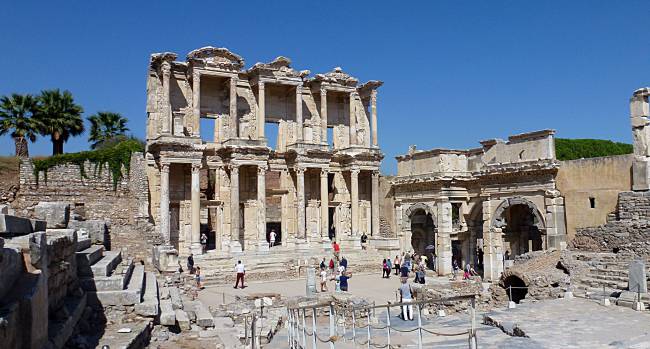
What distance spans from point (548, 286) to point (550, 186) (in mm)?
6479

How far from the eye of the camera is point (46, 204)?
1415cm

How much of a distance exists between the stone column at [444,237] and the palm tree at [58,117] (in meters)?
20.2

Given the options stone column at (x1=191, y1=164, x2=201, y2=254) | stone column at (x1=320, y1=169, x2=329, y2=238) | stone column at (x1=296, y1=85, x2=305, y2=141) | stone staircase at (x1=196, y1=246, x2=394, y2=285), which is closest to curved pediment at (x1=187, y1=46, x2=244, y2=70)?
stone column at (x1=296, y1=85, x2=305, y2=141)

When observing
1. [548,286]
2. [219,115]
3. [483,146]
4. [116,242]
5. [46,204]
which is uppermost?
[219,115]

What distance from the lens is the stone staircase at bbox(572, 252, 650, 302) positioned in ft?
55.8

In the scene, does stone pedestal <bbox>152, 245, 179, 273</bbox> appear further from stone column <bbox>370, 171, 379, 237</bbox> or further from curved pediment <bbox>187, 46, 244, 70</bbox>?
stone column <bbox>370, 171, 379, 237</bbox>

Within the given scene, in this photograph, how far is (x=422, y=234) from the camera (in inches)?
1342

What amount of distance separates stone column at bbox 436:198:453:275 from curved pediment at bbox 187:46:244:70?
1289 centimetres

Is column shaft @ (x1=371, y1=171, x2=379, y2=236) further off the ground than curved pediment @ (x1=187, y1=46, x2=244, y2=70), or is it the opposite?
curved pediment @ (x1=187, y1=46, x2=244, y2=70)

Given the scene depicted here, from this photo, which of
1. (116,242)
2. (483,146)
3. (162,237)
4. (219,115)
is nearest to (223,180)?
(219,115)

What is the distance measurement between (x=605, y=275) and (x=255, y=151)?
17.1 meters

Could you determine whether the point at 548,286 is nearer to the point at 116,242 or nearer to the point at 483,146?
the point at 483,146

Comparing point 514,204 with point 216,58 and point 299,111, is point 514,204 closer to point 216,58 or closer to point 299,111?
point 299,111

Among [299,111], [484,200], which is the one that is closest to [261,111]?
[299,111]
